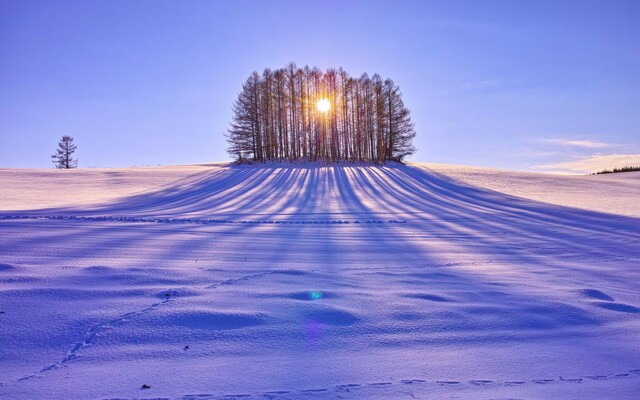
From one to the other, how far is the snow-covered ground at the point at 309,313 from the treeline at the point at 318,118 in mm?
29060

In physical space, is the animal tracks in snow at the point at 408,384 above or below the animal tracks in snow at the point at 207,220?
below

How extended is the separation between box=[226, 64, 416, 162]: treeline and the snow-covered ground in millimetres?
29060

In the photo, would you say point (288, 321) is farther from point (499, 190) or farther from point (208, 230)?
point (499, 190)

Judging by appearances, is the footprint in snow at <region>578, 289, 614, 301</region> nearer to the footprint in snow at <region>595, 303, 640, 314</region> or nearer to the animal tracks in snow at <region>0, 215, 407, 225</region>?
the footprint in snow at <region>595, 303, 640, 314</region>

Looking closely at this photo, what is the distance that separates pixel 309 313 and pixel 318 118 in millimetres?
35841

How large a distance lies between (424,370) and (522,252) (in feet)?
18.3

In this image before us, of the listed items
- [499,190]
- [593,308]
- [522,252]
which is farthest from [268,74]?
[593,308]

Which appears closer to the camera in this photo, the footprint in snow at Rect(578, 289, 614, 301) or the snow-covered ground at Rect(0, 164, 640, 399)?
the snow-covered ground at Rect(0, 164, 640, 399)

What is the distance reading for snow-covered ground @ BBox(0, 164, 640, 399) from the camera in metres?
2.58

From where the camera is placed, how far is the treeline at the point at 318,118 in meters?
37.7

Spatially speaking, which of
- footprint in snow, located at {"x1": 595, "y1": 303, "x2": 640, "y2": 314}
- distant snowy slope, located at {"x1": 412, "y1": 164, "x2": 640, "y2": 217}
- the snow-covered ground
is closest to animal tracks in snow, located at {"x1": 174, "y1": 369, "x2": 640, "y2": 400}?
the snow-covered ground

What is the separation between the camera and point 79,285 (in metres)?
4.13

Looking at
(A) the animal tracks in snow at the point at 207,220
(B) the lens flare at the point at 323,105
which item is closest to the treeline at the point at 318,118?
(B) the lens flare at the point at 323,105

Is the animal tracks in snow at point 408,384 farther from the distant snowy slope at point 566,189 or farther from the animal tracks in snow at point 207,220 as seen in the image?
the distant snowy slope at point 566,189
